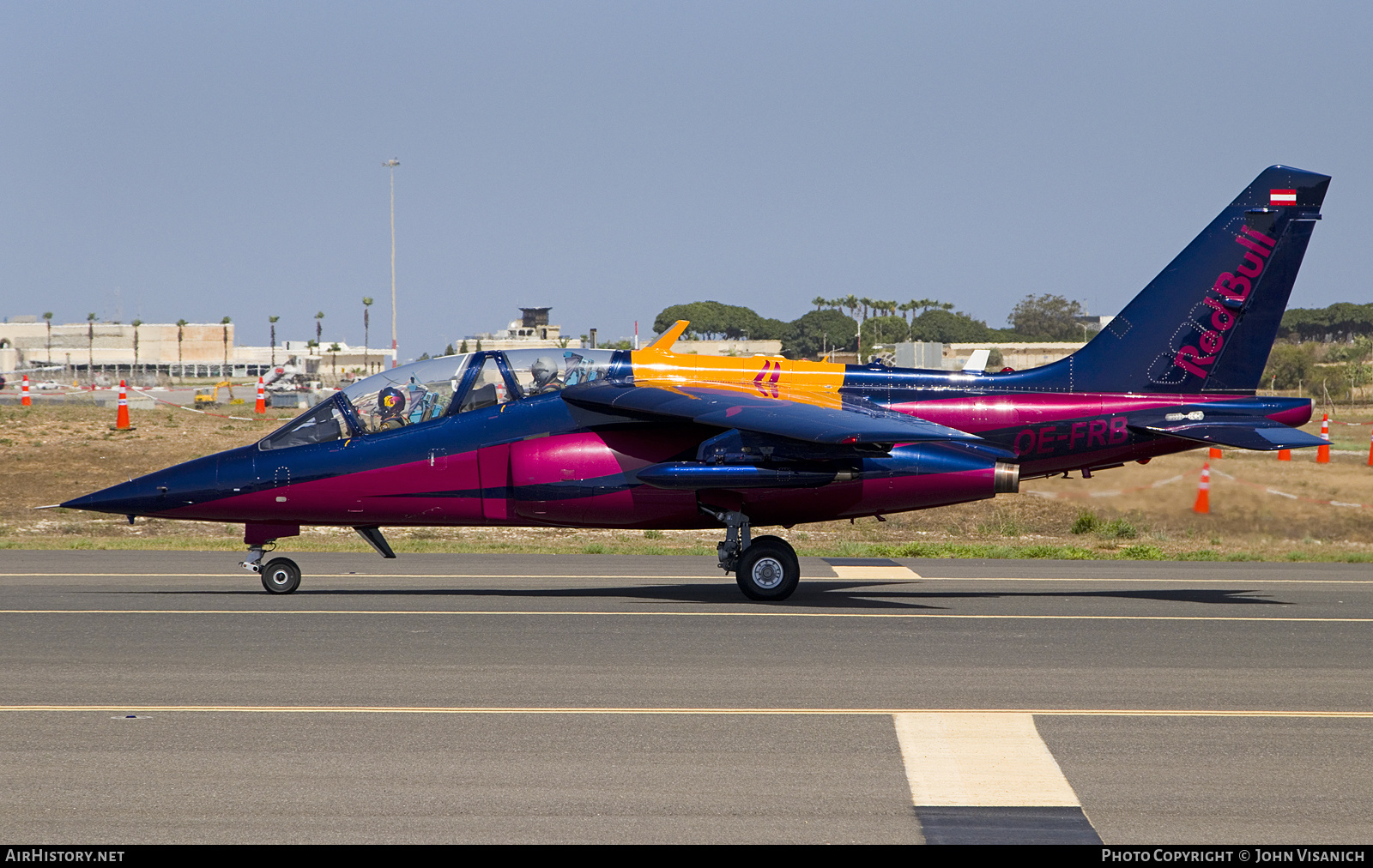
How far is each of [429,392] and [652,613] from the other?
349 cm

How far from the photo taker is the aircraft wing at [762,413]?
12008 mm

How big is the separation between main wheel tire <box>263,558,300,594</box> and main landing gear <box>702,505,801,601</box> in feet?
14.6

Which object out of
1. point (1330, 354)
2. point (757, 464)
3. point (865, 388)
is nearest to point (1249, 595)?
point (865, 388)

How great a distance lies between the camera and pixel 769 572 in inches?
527

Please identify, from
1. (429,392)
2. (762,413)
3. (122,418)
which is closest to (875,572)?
(762,413)

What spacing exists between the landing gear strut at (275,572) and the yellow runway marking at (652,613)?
3.48ft

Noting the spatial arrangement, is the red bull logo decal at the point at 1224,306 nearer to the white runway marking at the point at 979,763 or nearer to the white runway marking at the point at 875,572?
the white runway marking at the point at 875,572

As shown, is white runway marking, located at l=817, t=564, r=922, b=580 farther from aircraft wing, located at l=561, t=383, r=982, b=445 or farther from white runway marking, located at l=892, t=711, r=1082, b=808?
white runway marking, located at l=892, t=711, r=1082, b=808

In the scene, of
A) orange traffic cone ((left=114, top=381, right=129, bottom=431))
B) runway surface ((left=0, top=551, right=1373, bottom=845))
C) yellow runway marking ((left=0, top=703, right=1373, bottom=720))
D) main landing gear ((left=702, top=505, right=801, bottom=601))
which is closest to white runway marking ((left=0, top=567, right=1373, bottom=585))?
runway surface ((left=0, top=551, right=1373, bottom=845))

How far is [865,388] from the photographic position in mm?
14633

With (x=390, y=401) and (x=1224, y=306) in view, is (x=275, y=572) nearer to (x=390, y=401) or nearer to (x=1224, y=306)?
(x=390, y=401)

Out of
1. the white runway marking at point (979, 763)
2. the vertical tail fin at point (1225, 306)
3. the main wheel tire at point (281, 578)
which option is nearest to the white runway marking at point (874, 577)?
the main wheel tire at point (281, 578)

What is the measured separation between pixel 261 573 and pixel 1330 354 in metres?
96.3
